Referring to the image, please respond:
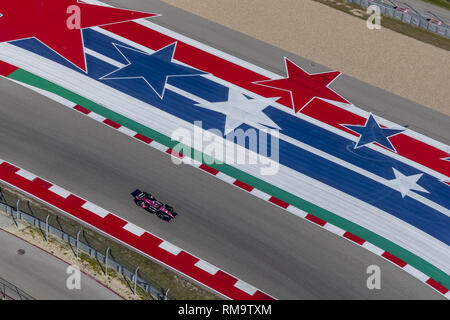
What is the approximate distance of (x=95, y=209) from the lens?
52.3 meters

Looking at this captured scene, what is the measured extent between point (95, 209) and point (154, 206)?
429 centimetres

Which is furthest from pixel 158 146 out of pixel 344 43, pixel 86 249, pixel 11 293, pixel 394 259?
pixel 344 43

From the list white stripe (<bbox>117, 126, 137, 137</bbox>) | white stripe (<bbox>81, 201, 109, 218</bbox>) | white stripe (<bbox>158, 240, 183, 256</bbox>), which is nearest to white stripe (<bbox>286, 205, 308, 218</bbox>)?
white stripe (<bbox>158, 240, 183, 256</bbox>)

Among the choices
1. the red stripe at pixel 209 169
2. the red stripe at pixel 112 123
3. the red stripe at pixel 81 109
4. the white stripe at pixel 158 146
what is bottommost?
Result: the red stripe at pixel 209 169

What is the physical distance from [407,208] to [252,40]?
24.8 m

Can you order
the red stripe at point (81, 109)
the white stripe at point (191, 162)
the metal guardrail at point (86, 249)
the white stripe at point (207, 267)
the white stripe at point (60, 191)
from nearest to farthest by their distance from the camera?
the metal guardrail at point (86, 249) → the white stripe at point (207, 267) → the white stripe at point (60, 191) → the white stripe at point (191, 162) → the red stripe at point (81, 109)

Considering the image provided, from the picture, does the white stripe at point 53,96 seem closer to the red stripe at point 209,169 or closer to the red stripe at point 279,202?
the red stripe at point 209,169

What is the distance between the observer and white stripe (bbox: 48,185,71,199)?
53.2 m

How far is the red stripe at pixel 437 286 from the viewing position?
49344 millimetres

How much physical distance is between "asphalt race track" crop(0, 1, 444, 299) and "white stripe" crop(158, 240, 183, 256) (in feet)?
1.27

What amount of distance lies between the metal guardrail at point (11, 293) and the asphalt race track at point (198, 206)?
29.8 feet

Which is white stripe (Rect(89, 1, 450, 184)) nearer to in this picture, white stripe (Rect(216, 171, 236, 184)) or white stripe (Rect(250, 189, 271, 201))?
white stripe (Rect(216, 171, 236, 184))

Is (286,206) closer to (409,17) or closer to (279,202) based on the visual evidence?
(279,202)

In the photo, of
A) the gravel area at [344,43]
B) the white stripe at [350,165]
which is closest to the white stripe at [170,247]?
the white stripe at [350,165]
